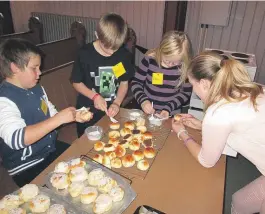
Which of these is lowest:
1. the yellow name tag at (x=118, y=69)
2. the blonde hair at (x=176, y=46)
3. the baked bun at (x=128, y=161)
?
the baked bun at (x=128, y=161)

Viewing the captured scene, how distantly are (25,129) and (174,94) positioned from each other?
4.51 ft

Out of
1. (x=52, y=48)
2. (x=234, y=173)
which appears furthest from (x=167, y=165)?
(x=52, y=48)

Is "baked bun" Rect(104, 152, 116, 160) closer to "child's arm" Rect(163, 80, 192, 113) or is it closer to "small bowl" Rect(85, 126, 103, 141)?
"small bowl" Rect(85, 126, 103, 141)

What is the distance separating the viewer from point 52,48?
8.46 ft

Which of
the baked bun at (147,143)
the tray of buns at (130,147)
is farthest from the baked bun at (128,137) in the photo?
the baked bun at (147,143)

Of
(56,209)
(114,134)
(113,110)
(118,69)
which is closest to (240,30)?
(118,69)

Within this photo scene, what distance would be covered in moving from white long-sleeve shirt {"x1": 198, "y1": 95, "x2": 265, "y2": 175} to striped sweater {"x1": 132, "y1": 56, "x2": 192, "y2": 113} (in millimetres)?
852

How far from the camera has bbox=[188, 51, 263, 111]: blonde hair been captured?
122cm

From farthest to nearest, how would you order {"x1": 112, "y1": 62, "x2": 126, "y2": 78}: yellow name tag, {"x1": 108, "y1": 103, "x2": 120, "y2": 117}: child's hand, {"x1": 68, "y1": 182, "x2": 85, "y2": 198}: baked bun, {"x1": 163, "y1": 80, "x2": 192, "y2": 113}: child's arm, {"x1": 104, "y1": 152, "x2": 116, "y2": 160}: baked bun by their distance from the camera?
{"x1": 163, "y1": 80, "x2": 192, "y2": 113}: child's arm < {"x1": 112, "y1": 62, "x2": 126, "y2": 78}: yellow name tag < {"x1": 108, "y1": 103, "x2": 120, "y2": 117}: child's hand < {"x1": 104, "y1": 152, "x2": 116, "y2": 160}: baked bun < {"x1": 68, "y1": 182, "x2": 85, "y2": 198}: baked bun

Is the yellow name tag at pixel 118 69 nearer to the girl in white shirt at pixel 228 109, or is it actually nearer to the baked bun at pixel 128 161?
the girl in white shirt at pixel 228 109

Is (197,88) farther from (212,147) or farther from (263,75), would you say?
(263,75)

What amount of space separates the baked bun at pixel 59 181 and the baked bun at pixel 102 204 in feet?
0.62

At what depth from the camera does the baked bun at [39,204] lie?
1051 millimetres

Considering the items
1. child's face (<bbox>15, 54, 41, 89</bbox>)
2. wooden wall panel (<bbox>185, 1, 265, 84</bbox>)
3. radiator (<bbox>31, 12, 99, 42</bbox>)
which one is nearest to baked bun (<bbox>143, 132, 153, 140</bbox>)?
child's face (<bbox>15, 54, 41, 89</bbox>)
